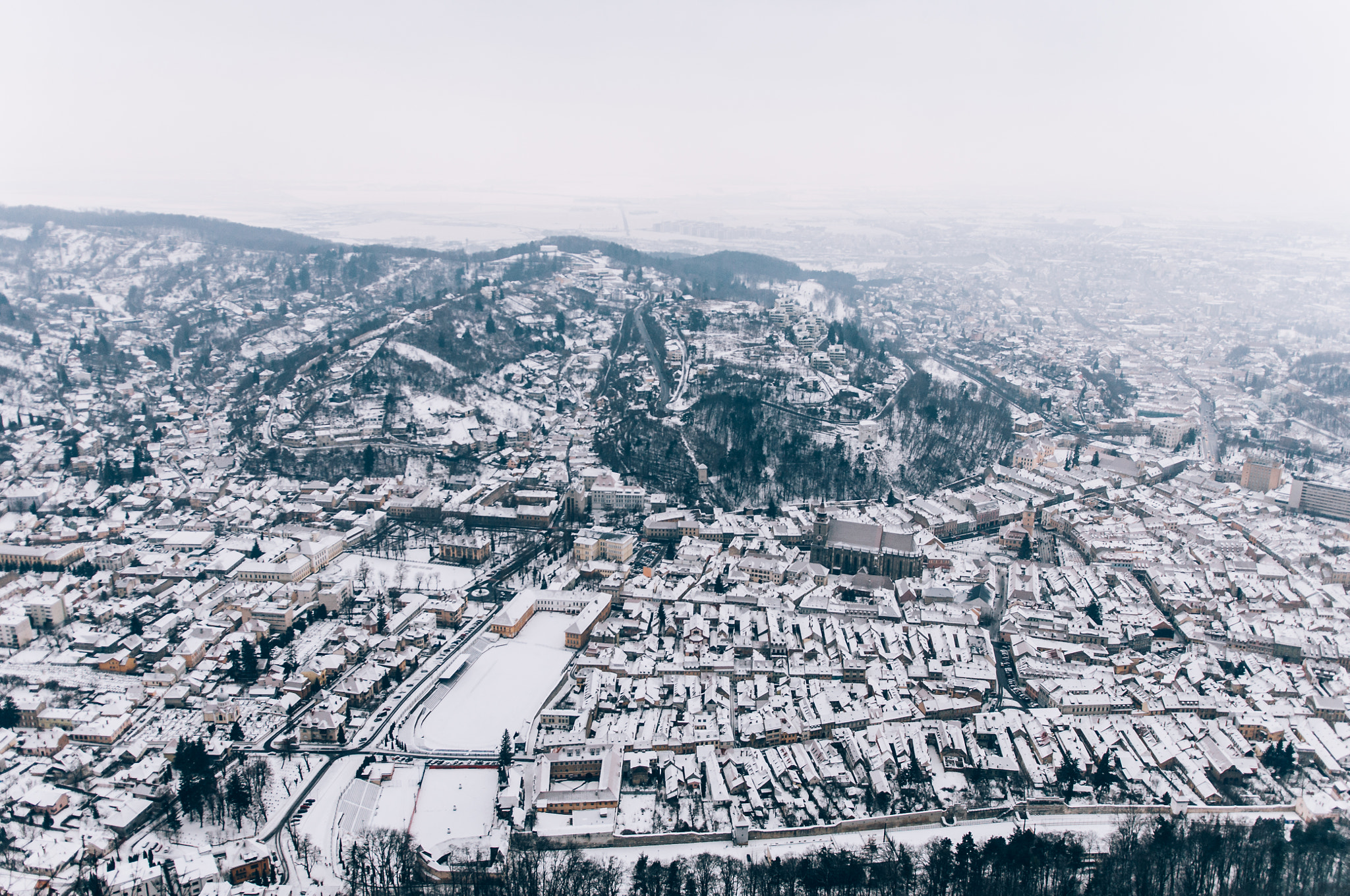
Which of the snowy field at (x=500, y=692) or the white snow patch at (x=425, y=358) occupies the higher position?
the white snow patch at (x=425, y=358)

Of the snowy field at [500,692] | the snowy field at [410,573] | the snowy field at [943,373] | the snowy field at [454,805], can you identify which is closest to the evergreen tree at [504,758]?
the snowy field at [454,805]

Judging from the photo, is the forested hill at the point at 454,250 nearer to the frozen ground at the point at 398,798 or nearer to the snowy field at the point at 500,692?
the snowy field at the point at 500,692

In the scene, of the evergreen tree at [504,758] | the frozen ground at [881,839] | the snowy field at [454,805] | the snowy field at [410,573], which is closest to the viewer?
the frozen ground at [881,839]

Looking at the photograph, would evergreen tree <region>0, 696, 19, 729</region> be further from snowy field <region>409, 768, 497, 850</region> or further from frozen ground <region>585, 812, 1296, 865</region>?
frozen ground <region>585, 812, 1296, 865</region>

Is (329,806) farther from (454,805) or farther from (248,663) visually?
(248,663)

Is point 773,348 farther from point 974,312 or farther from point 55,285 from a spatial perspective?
point 55,285

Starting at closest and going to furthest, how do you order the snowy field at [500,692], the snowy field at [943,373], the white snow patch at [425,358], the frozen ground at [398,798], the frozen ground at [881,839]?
the frozen ground at [881,839]
the frozen ground at [398,798]
the snowy field at [500,692]
the white snow patch at [425,358]
the snowy field at [943,373]

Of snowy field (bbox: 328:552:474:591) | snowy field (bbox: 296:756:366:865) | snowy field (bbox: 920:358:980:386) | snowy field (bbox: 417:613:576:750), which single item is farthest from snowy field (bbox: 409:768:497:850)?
snowy field (bbox: 920:358:980:386)
